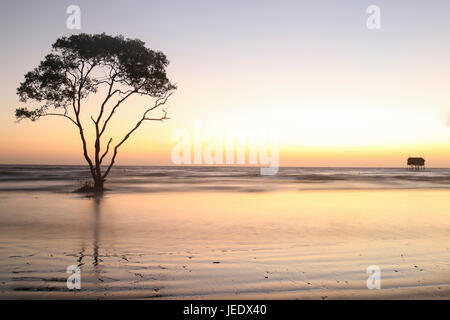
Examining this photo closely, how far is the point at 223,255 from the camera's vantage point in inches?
330

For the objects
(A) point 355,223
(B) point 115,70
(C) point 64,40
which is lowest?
(A) point 355,223

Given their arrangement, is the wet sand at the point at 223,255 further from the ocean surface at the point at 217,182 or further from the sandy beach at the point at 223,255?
the ocean surface at the point at 217,182

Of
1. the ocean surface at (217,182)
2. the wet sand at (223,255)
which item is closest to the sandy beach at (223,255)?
the wet sand at (223,255)

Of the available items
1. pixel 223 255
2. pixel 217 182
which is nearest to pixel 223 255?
pixel 223 255

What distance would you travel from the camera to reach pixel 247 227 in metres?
13.0

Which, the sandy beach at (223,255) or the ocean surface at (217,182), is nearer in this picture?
the sandy beach at (223,255)

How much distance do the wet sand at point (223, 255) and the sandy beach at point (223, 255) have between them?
2 cm

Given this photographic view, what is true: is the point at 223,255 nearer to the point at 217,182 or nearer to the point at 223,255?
the point at 223,255

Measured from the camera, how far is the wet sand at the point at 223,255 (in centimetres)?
582

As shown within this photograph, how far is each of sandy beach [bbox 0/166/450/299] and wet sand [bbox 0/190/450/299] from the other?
20 millimetres
